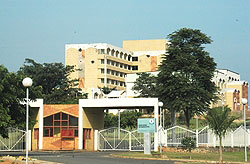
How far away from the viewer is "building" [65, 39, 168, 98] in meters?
130

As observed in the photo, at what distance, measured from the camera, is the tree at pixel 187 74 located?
4862cm

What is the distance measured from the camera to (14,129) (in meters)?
46.0

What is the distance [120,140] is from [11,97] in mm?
16611

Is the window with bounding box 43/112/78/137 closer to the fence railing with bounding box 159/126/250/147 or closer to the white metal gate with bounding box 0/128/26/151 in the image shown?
the white metal gate with bounding box 0/128/26/151

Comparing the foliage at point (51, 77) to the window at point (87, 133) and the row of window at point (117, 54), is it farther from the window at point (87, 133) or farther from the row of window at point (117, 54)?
the window at point (87, 133)

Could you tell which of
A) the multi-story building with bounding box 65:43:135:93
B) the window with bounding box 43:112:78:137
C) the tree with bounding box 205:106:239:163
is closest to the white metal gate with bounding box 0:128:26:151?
the window with bounding box 43:112:78:137

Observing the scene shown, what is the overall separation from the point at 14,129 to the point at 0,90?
16.0 metres

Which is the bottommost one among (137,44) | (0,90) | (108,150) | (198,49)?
(108,150)

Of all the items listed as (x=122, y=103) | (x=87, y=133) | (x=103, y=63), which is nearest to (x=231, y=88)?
(x=103, y=63)

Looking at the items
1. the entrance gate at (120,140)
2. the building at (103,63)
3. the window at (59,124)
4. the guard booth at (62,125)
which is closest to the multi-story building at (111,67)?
the building at (103,63)

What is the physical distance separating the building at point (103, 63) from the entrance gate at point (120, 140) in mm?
77128

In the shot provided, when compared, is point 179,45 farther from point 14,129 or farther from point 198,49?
point 14,129

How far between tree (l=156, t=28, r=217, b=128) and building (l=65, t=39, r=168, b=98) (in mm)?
74763

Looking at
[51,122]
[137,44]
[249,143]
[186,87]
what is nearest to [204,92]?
[186,87]
